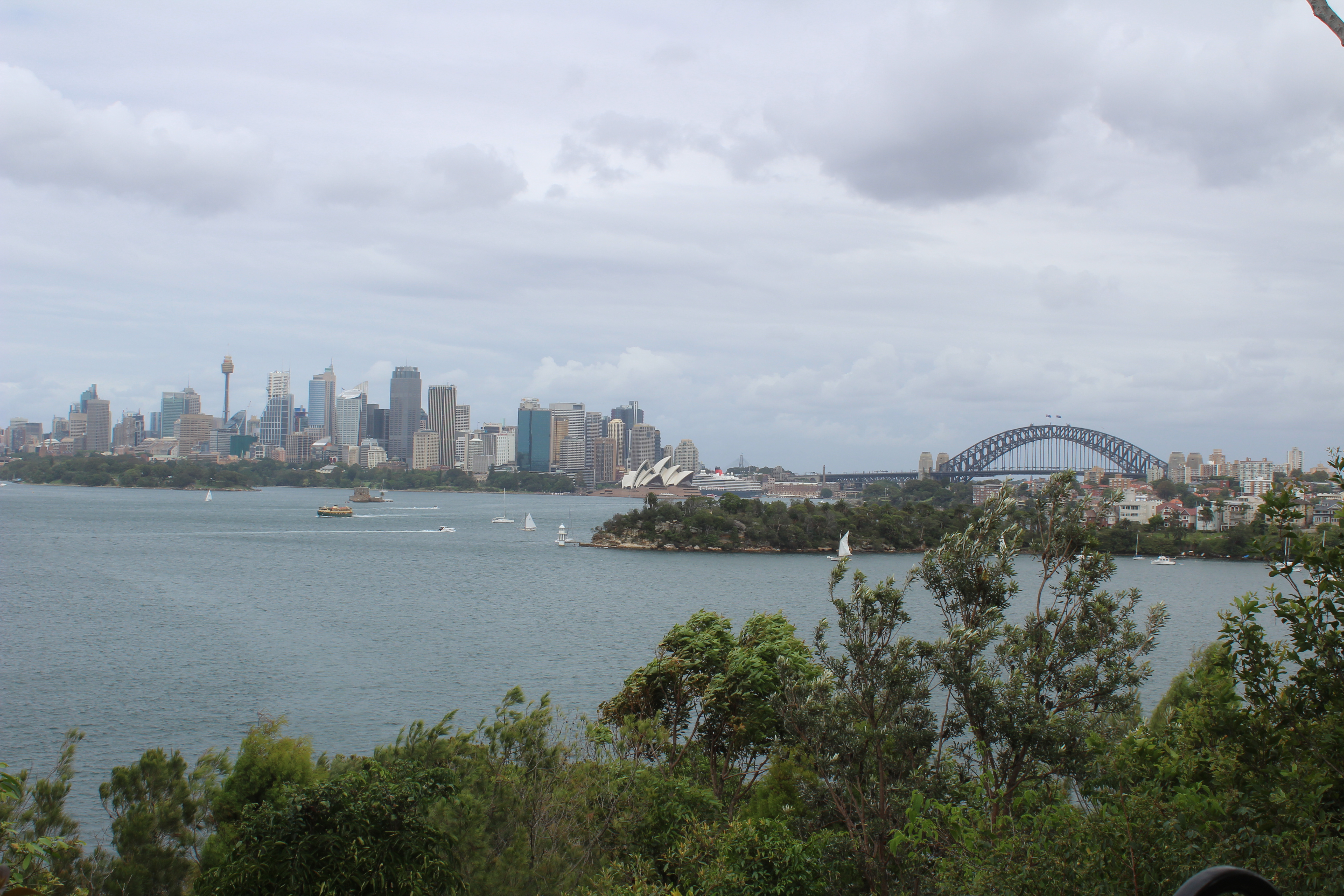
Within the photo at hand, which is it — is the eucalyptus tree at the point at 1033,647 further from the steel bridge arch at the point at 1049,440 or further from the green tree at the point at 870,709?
the steel bridge arch at the point at 1049,440

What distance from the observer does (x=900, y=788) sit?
6.77 meters

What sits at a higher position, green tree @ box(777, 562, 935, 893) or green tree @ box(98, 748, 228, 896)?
green tree @ box(777, 562, 935, 893)

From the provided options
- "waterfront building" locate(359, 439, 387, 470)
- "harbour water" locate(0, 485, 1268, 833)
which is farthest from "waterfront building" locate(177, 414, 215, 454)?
"harbour water" locate(0, 485, 1268, 833)

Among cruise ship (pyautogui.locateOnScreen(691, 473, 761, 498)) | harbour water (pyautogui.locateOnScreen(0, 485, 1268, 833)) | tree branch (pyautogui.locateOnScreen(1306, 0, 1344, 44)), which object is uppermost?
tree branch (pyautogui.locateOnScreen(1306, 0, 1344, 44))

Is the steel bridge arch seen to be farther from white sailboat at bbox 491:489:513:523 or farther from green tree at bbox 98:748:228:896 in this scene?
green tree at bbox 98:748:228:896

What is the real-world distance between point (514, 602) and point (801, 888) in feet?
78.7

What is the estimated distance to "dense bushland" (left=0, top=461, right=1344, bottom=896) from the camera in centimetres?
422

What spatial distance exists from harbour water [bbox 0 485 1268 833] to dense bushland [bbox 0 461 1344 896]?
5391 millimetres

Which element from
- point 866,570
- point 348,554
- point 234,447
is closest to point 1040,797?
point 866,570

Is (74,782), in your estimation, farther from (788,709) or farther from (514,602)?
(514,602)

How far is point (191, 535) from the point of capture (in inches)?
1944

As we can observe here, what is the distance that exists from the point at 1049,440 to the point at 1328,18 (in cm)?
10639

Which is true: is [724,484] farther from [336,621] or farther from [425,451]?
[336,621]

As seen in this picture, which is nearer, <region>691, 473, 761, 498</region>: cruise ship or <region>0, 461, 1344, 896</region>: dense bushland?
<region>0, 461, 1344, 896</region>: dense bushland
